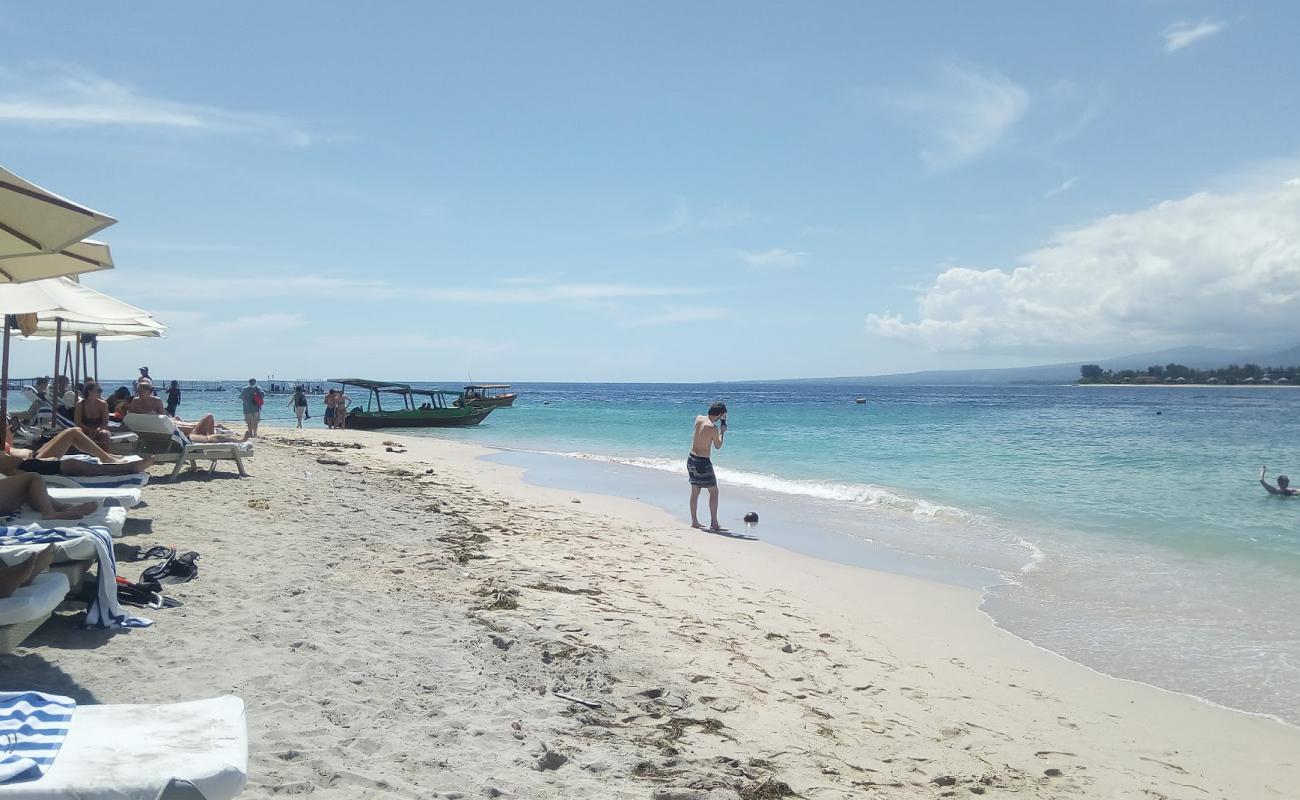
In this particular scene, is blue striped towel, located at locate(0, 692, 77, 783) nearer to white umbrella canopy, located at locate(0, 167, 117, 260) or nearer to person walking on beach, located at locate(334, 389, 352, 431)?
white umbrella canopy, located at locate(0, 167, 117, 260)

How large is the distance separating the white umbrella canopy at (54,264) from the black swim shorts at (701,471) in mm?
6582

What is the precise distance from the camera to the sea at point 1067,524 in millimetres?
6207

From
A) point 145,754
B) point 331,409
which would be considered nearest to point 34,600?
point 145,754

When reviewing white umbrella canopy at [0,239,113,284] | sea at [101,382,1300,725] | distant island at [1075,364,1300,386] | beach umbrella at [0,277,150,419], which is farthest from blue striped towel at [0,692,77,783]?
distant island at [1075,364,1300,386]

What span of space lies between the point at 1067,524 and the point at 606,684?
385 inches

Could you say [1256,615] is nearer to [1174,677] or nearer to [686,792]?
[1174,677]

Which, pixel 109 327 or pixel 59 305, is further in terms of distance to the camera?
pixel 109 327

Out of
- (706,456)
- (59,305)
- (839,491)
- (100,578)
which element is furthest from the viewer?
(839,491)

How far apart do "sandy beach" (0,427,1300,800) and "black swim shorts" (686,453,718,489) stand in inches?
118

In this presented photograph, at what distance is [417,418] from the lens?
32.2 metres

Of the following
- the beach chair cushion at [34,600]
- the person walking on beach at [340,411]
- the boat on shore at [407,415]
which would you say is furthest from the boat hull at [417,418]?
the beach chair cushion at [34,600]

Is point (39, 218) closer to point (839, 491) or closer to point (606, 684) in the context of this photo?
point (606, 684)

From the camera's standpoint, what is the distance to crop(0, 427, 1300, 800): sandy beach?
11.1 ft

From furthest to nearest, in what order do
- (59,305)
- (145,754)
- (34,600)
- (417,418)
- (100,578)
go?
(417,418) < (59,305) < (100,578) < (34,600) < (145,754)
